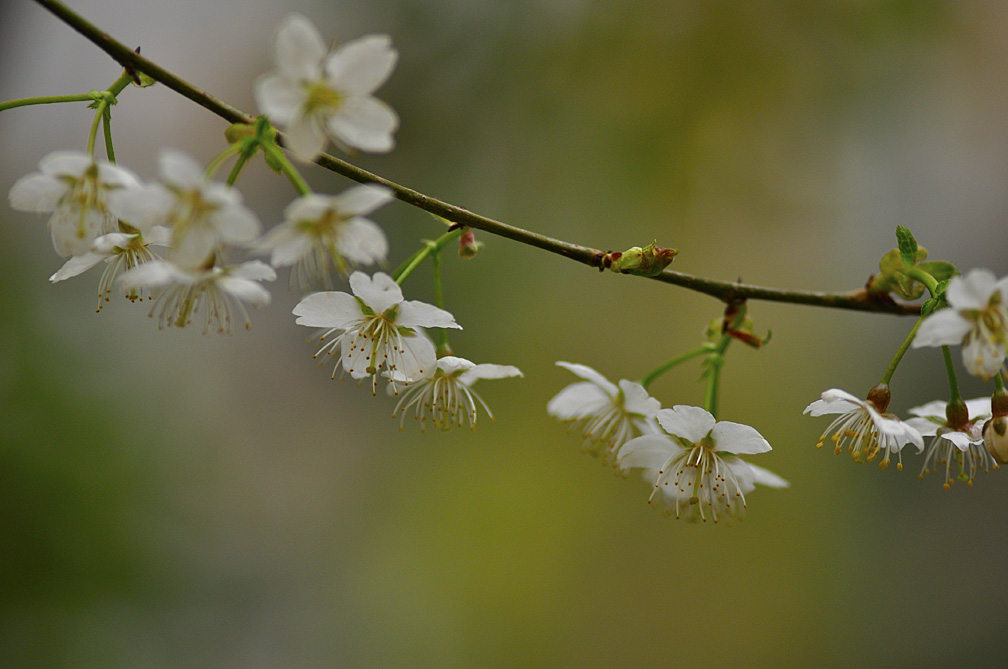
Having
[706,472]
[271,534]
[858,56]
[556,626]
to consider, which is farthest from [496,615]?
[858,56]

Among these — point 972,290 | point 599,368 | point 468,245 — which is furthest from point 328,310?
point 599,368

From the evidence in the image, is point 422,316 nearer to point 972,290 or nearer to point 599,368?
point 972,290

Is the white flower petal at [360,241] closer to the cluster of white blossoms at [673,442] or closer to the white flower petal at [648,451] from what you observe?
the cluster of white blossoms at [673,442]

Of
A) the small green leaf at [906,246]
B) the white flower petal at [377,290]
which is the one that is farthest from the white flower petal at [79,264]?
the small green leaf at [906,246]

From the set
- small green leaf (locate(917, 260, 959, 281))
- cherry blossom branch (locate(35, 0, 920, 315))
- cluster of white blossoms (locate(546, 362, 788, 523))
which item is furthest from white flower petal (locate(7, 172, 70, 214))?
small green leaf (locate(917, 260, 959, 281))

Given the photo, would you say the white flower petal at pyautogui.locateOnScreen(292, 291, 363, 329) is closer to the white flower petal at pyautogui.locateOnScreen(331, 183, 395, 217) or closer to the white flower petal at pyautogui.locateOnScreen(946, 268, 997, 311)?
the white flower petal at pyautogui.locateOnScreen(331, 183, 395, 217)
